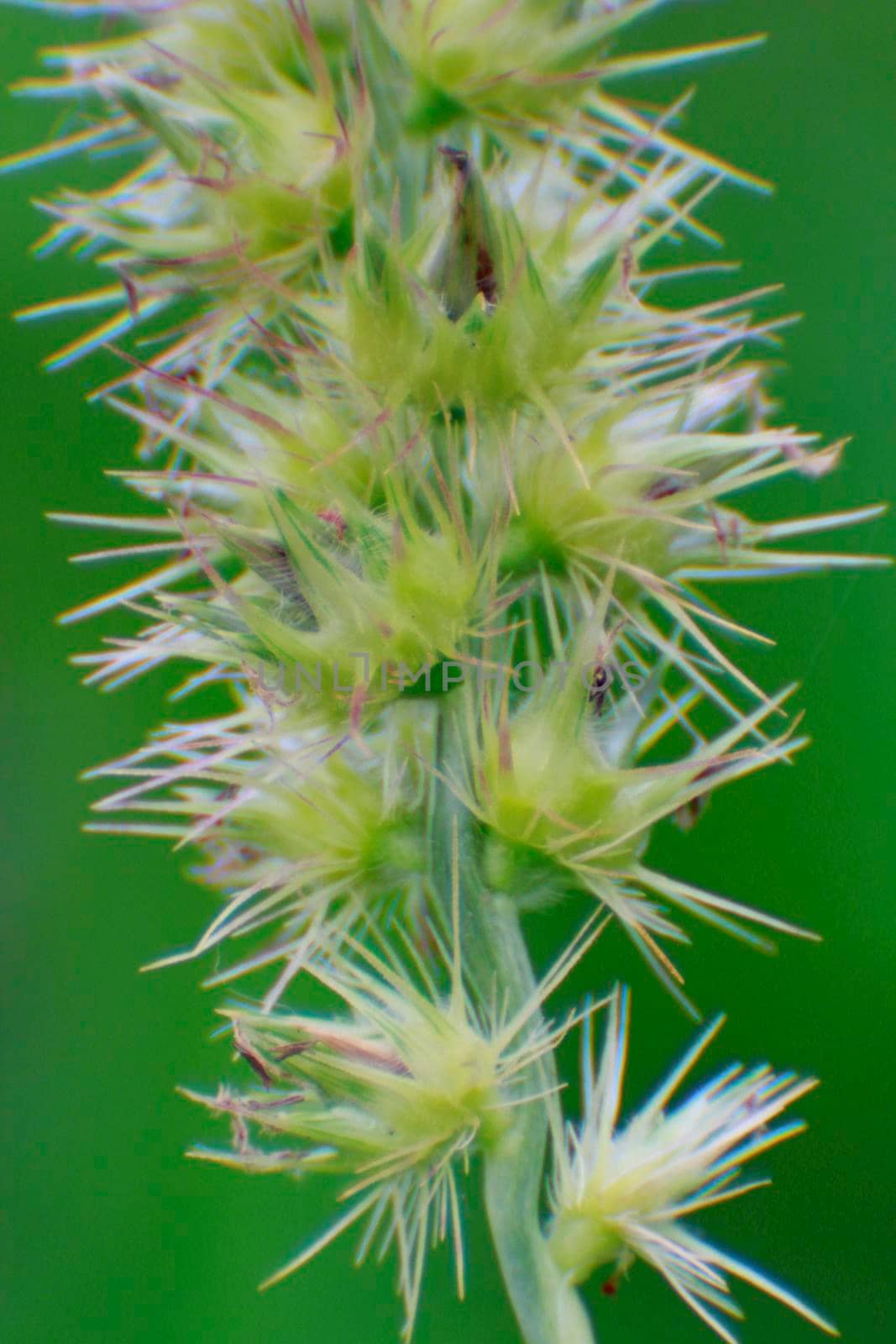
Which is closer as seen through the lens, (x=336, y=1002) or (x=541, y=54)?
(x=541, y=54)

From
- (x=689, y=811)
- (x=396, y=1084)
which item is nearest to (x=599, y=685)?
(x=689, y=811)

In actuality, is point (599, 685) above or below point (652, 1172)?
above

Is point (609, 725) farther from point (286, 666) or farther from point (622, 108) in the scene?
point (622, 108)

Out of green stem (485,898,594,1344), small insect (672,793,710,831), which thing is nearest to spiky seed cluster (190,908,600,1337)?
green stem (485,898,594,1344)

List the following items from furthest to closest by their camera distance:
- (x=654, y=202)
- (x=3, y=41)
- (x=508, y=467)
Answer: (x=3, y=41) < (x=654, y=202) < (x=508, y=467)

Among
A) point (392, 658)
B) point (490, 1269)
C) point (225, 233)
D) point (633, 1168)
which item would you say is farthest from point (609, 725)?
point (490, 1269)

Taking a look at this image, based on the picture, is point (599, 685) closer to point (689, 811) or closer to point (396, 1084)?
point (689, 811)

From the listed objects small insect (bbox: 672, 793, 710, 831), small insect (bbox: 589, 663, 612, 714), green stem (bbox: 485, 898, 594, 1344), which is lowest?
green stem (bbox: 485, 898, 594, 1344)

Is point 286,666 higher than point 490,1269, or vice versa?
point 286,666

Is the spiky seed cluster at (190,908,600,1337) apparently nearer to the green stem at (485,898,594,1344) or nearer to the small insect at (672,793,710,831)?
the green stem at (485,898,594,1344)
